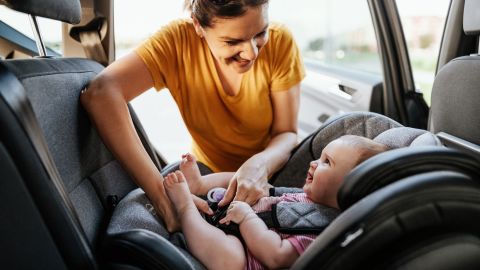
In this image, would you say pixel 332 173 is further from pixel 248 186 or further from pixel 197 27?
pixel 197 27

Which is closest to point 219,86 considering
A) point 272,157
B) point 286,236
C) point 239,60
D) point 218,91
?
point 218,91

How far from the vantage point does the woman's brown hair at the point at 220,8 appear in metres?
1.29

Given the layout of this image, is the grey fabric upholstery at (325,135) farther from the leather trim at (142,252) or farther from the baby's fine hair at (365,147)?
the leather trim at (142,252)

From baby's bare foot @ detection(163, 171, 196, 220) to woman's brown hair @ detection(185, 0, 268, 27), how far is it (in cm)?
49

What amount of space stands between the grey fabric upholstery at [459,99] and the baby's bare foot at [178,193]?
0.92 m

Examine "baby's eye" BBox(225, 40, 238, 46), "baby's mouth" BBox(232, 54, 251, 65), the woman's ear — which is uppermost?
the woman's ear

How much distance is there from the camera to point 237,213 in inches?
46.1

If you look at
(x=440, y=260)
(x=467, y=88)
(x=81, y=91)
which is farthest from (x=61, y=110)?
(x=467, y=88)

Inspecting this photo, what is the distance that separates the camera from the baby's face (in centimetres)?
122

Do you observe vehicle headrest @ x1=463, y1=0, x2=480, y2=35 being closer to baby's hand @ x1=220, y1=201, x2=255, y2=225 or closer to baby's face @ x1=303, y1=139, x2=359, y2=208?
baby's face @ x1=303, y1=139, x2=359, y2=208

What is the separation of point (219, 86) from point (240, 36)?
31cm

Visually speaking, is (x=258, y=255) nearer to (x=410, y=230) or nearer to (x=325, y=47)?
(x=410, y=230)

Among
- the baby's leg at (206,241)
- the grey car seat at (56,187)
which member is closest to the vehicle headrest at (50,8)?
the grey car seat at (56,187)

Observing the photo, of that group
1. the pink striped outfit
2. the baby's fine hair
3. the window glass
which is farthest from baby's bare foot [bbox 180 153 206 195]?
the window glass
